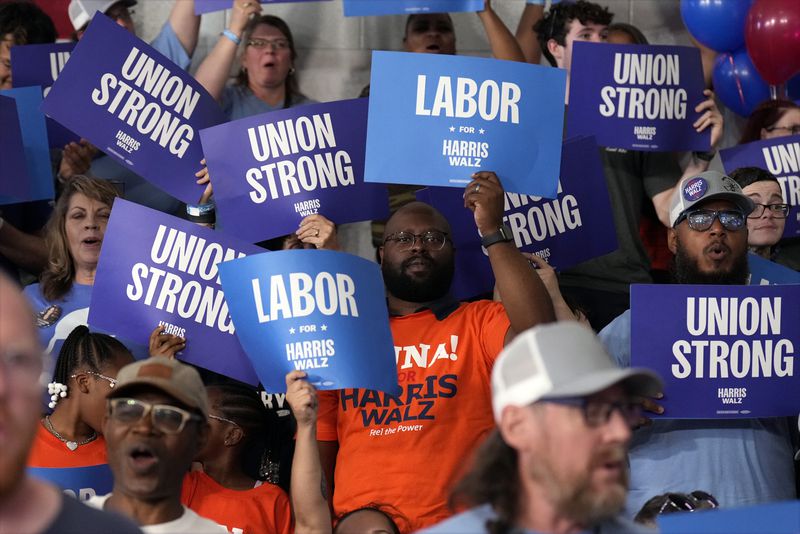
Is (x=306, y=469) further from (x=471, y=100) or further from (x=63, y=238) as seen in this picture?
(x=63, y=238)

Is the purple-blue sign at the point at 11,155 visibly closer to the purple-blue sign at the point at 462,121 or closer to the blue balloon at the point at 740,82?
the purple-blue sign at the point at 462,121

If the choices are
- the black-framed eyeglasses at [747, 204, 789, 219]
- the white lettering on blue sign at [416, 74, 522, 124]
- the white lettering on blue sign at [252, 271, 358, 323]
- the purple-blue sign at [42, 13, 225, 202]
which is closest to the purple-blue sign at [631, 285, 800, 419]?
the white lettering on blue sign at [416, 74, 522, 124]

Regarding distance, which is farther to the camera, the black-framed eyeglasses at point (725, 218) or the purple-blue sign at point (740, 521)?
the black-framed eyeglasses at point (725, 218)

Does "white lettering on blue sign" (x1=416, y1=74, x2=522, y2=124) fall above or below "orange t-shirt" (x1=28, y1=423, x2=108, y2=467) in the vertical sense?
above

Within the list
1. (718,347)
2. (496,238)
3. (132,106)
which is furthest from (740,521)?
(132,106)

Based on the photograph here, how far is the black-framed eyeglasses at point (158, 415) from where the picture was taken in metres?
3.17

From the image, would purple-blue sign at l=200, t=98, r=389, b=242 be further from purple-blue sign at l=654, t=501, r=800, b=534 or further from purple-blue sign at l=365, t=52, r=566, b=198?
purple-blue sign at l=654, t=501, r=800, b=534

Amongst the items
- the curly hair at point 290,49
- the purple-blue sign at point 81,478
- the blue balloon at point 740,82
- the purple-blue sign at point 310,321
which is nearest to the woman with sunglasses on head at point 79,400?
the purple-blue sign at point 81,478

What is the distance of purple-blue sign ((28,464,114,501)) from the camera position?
153 inches

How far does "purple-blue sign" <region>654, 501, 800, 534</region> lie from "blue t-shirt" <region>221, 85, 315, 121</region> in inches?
136

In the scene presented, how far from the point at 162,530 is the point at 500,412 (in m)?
0.99

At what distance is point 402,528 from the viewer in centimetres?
399

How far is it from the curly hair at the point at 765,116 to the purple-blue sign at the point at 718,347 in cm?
169

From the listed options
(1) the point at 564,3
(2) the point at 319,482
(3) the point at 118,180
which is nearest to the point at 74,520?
(2) the point at 319,482
